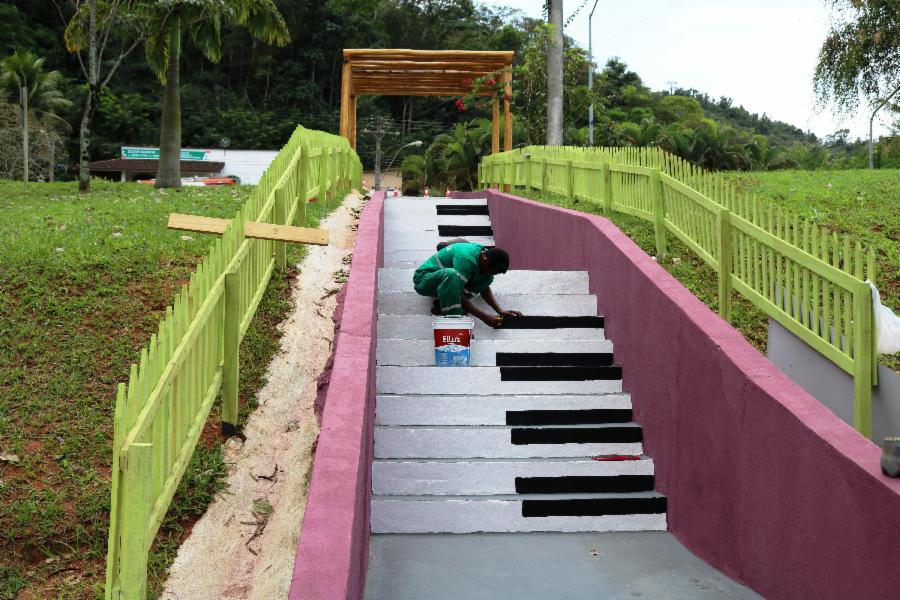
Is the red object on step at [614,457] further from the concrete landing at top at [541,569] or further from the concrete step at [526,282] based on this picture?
the concrete step at [526,282]

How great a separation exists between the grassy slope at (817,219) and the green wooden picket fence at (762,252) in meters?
0.22

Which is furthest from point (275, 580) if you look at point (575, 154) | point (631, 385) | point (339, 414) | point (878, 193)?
point (878, 193)

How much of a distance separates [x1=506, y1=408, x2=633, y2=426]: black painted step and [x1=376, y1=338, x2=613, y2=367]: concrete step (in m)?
0.67

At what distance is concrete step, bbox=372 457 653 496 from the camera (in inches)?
254

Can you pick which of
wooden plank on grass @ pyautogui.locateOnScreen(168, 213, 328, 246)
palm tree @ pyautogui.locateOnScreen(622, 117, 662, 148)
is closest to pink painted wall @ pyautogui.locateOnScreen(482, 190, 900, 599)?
wooden plank on grass @ pyautogui.locateOnScreen(168, 213, 328, 246)

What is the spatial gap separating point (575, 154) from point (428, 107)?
2545 inches

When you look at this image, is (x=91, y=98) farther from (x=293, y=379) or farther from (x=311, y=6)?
(x=311, y=6)

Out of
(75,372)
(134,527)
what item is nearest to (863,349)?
(134,527)

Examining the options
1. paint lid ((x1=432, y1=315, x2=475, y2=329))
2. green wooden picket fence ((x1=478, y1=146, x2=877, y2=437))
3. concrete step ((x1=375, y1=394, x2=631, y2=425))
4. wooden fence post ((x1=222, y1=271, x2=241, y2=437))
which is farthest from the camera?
paint lid ((x1=432, y1=315, x2=475, y2=329))

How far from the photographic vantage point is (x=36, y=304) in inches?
300

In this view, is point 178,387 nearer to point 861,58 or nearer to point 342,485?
point 342,485

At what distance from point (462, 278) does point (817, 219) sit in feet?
18.1

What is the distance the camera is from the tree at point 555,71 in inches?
726

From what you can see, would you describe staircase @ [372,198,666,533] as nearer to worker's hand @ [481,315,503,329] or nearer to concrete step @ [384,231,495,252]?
worker's hand @ [481,315,503,329]
